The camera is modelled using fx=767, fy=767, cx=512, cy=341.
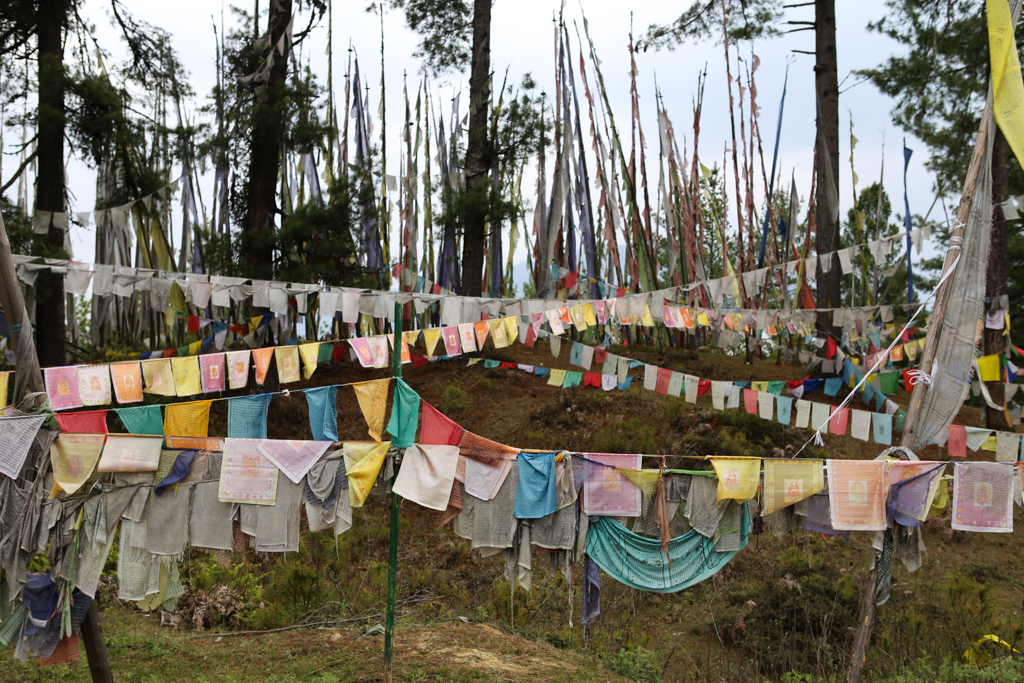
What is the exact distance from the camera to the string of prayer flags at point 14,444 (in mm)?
4855

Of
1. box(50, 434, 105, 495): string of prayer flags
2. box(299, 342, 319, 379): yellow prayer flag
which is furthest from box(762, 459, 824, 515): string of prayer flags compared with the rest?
box(50, 434, 105, 495): string of prayer flags

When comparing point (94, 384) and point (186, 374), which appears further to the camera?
point (186, 374)

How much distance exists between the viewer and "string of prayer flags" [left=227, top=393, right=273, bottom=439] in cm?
556

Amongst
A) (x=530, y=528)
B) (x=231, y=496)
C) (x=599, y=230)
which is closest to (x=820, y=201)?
(x=599, y=230)

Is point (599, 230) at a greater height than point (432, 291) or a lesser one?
greater

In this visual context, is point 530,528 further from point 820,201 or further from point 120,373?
point 820,201

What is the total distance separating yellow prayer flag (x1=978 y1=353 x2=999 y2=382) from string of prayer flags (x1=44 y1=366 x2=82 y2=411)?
31.5ft

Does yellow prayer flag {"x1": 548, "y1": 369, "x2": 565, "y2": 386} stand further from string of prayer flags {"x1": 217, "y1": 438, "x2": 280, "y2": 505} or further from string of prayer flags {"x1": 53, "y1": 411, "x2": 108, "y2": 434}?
string of prayer flags {"x1": 53, "y1": 411, "x2": 108, "y2": 434}

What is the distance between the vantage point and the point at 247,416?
18.5ft

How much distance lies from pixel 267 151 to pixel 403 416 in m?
8.06

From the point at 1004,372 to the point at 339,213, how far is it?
9241 millimetres

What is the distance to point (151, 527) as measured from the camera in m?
5.35

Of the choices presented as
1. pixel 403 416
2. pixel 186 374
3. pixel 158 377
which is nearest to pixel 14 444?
pixel 158 377

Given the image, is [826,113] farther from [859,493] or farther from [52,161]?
[52,161]
